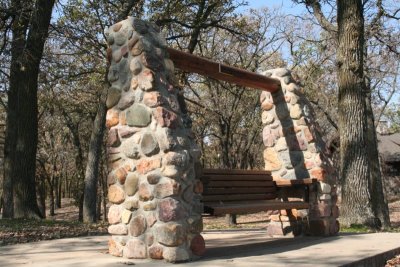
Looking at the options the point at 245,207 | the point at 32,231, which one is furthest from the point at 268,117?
the point at 32,231

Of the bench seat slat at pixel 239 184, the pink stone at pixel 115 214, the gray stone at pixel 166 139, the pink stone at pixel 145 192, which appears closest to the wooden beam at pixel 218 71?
the gray stone at pixel 166 139

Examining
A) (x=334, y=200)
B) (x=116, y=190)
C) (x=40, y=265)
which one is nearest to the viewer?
(x=40, y=265)

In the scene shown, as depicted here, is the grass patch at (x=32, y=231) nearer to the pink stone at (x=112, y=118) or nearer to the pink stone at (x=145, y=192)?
the pink stone at (x=112, y=118)

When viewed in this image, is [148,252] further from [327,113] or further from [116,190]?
[327,113]

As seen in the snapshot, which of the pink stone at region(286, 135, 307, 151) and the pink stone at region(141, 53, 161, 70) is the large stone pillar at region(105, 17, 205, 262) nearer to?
the pink stone at region(141, 53, 161, 70)

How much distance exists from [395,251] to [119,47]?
14.2ft

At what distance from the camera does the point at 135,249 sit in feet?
16.9

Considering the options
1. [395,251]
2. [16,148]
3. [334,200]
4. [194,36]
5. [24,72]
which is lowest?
[395,251]

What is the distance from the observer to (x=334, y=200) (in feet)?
24.3

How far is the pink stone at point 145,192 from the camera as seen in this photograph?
5.07 metres

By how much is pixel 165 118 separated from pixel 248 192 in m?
2.29

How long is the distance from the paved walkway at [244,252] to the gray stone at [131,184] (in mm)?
738

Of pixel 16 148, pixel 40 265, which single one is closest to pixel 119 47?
pixel 40 265

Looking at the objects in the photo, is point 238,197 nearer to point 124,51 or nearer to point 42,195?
point 124,51
